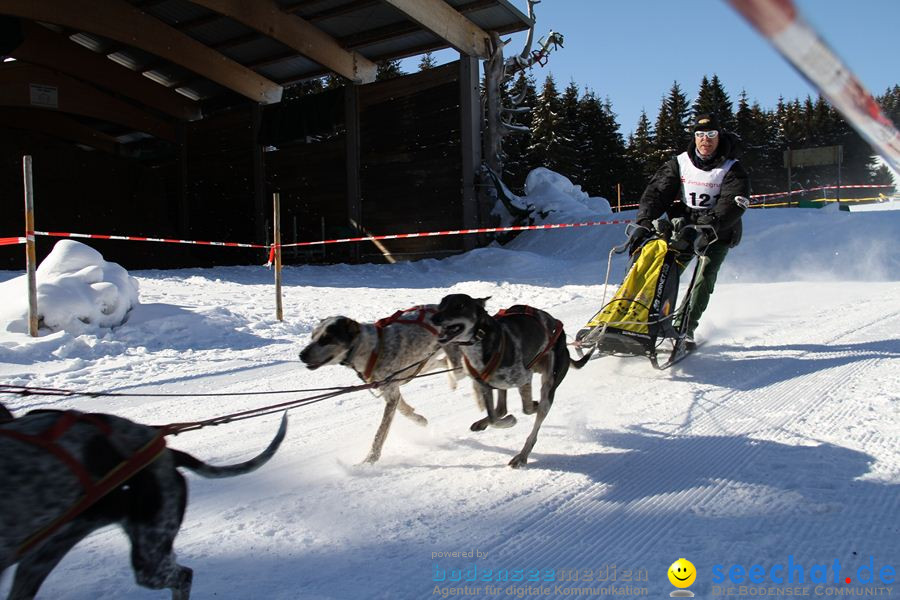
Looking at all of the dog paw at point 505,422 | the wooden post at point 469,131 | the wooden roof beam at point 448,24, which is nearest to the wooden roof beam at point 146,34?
the wooden roof beam at point 448,24

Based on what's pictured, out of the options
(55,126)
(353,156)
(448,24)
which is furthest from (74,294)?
(55,126)

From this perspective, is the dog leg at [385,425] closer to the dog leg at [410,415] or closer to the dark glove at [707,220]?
the dog leg at [410,415]

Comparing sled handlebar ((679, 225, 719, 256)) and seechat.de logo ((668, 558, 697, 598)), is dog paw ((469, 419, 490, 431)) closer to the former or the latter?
seechat.de logo ((668, 558, 697, 598))

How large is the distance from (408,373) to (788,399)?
2.61m

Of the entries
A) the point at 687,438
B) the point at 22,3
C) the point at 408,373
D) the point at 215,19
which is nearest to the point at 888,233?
the point at 687,438

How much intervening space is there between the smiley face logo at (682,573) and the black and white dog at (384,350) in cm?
178

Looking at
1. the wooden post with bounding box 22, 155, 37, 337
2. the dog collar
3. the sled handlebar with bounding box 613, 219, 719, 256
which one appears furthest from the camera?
the wooden post with bounding box 22, 155, 37, 337

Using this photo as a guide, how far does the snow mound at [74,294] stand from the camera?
626 centimetres

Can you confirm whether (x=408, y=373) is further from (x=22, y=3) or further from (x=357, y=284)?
(x=22, y=3)

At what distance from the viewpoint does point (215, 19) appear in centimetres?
1546

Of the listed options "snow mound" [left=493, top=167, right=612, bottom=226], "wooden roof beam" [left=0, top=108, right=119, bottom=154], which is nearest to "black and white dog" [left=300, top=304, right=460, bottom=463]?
"snow mound" [left=493, top=167, right=612, bottom=226]

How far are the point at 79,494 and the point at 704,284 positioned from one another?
5.26m

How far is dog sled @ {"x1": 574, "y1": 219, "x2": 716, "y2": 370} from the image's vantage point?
16.4ft

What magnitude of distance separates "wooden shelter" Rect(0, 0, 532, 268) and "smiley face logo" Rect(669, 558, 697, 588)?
13164mm
